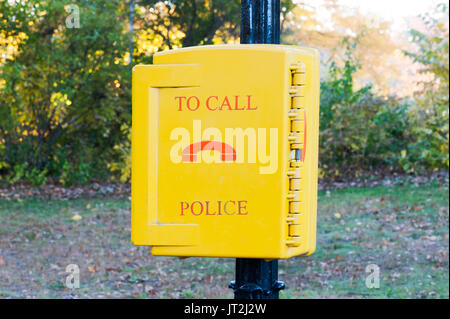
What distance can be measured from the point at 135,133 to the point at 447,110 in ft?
33.9

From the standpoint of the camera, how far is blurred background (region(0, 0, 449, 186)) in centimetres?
1185

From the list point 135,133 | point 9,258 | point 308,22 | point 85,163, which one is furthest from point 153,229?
point 308,22

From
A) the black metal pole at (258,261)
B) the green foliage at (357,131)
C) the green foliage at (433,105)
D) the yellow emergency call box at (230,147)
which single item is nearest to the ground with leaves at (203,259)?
the green foliage at (433,105)

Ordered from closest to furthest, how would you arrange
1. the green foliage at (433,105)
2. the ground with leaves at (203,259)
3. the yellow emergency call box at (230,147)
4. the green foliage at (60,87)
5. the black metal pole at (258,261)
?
the yellow emergency call box at (230,147), the black metal pole at (258,261), the ground with leaves at (203,259), the green foliage at (433,105), the green foliage at (60,87)

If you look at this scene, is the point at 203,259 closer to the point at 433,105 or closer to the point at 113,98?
the point at 113,98

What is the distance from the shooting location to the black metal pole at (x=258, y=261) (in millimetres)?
2480

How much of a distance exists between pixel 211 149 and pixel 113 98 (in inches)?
415

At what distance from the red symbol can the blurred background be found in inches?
374

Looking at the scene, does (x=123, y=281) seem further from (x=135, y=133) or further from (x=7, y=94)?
(x=7, y=94)

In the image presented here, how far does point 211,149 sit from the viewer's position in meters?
2.31

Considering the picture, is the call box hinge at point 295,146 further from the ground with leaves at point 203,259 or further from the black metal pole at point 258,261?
the ground with leaves at point 203,259

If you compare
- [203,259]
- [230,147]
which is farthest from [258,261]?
[203,259]

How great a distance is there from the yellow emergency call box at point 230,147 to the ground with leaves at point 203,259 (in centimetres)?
410

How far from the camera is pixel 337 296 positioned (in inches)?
247
